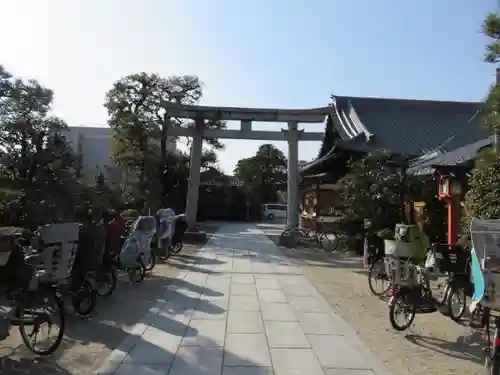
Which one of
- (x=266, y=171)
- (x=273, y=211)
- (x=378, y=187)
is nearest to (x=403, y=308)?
(x=378, y=187)

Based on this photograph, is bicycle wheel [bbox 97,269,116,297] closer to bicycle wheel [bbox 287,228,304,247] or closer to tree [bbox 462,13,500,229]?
tree [bbox 462,13,500,229]

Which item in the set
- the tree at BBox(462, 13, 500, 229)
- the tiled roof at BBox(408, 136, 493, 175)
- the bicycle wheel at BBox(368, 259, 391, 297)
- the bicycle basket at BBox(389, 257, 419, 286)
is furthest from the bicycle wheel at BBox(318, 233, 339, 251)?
the bicycle basket at BBox(389, 257, 419, 286)

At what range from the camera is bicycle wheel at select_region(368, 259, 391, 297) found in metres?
9.04

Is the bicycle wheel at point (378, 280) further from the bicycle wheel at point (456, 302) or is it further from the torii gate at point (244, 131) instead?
the torii gate at point (244, 131)

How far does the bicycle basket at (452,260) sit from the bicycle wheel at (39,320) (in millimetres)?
4943

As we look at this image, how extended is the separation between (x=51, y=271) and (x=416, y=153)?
15.5m

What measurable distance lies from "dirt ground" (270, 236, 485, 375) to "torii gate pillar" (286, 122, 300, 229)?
10.8 metres

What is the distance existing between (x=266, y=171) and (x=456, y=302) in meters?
36.0

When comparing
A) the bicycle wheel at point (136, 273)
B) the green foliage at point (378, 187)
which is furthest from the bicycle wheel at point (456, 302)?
the green foliage at point (378, 187)

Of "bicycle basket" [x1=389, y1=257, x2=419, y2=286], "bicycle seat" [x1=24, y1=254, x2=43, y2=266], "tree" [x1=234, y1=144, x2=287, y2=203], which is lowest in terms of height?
"bicycle basket" [x1=389, y1=257, x2=419, y2=286]

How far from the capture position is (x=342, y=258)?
1531cm

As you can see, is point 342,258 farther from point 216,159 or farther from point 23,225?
point 216,159

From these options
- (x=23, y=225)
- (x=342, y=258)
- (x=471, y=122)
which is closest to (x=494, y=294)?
(x=23, y=225)

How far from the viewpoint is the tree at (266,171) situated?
42312 millimetres
